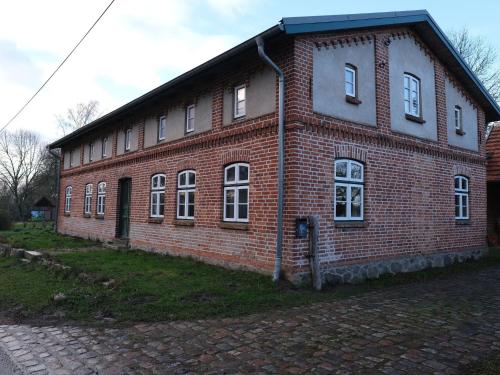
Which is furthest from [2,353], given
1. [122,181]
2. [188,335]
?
[122,181]

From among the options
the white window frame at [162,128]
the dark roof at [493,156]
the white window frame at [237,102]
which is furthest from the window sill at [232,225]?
the dark roof at [493,156]

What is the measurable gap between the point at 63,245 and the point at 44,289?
8.28 meters

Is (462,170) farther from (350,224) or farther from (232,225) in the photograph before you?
(232,225)

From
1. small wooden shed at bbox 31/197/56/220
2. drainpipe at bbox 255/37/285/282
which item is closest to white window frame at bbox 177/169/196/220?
drainpipe at bbox 255/37/285/282

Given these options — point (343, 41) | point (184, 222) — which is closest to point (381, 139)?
point (343, 41)

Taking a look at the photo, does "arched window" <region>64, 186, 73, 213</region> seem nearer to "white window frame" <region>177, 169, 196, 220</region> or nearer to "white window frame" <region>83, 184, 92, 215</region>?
"white window frame" <region>83, 184, 92, 215</region>

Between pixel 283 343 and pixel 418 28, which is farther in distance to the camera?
pixel 418 28

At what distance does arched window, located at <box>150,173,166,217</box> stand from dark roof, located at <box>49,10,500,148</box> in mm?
2639

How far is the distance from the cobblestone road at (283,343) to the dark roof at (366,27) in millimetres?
5518

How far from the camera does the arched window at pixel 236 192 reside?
9.92 metres

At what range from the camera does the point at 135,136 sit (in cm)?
1556

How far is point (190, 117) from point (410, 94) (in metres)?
6.46

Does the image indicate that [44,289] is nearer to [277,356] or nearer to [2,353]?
[2,353]

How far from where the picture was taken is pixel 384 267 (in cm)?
1021
